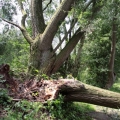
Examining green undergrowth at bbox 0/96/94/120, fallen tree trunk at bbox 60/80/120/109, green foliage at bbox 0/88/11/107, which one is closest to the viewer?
green undergrowth at bbox 0/96/94/120

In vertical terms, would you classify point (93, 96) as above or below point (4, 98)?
below

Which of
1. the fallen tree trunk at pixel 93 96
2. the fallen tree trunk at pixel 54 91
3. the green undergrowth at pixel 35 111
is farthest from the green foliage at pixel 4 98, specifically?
the fallen tree trunk at pixel 93 96

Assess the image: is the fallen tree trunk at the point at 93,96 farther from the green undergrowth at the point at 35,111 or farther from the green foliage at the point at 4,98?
the green foliage at the point at 4,98

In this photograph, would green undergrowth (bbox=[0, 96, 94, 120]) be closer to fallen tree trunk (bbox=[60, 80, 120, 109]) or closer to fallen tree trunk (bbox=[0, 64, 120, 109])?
fallen tree trunk (bbox=[0, 64, 120, 109])

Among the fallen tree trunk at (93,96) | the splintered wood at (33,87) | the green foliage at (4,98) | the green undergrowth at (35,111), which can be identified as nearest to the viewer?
the green undergrowth at (35,111)

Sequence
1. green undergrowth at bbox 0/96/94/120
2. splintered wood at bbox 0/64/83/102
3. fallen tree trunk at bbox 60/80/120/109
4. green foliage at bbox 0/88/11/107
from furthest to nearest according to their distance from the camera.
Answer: fallen tree trunk at bbox 60/80/120/109
splintered wood at bbox 0/64/83/102
green foliage at bbox 0/88/11/107
green undergrowth at bbox 0/96/94/120

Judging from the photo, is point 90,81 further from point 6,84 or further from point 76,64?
point 6,84

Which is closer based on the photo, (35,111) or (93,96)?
(35,111)

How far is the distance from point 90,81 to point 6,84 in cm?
815

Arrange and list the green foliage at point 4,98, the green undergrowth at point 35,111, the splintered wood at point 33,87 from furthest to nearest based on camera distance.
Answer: the splintered wood at point 33,87, the green foliage at point 4,98, the green undergrowth at point 35,111

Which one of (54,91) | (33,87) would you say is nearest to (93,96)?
(54,91)

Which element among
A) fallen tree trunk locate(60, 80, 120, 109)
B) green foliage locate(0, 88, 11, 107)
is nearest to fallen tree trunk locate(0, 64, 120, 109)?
fallen tree trunk locate(60, 80, 120, 109)

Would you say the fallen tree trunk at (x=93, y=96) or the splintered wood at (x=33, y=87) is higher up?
the splintered wood at (x=33, y=87)

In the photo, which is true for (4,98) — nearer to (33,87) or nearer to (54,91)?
(33,87)
